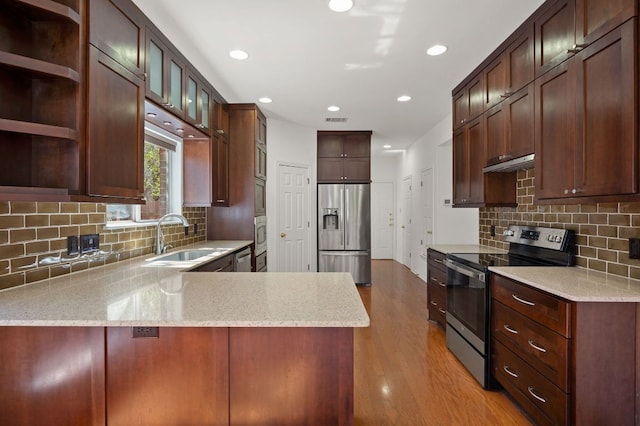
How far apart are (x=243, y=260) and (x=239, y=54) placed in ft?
6.60

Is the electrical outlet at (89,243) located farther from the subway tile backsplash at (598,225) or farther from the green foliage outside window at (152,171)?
the subway tile backsplash at (598,225)

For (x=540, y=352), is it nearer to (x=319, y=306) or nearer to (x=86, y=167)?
(x=319, y=306)

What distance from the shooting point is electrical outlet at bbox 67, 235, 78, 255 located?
1866 millimetres

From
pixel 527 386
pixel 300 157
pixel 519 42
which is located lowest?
pixel 527 386

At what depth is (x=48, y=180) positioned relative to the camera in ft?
5.02

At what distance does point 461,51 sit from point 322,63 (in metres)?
1.16

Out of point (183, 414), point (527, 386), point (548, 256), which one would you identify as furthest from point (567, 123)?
point (183, 414)

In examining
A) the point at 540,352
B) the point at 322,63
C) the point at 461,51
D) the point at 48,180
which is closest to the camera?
the point at 48,180

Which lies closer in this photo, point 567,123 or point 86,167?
point 86,167

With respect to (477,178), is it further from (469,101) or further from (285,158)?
(285,158)

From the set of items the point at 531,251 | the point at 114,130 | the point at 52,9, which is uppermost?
the point at 52,9

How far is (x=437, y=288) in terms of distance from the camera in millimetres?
3314

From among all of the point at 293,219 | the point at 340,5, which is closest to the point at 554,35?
the point at 340,5

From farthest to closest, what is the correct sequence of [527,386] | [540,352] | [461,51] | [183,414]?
[461,51]
[527,386]
[540,352]
[183,414]
